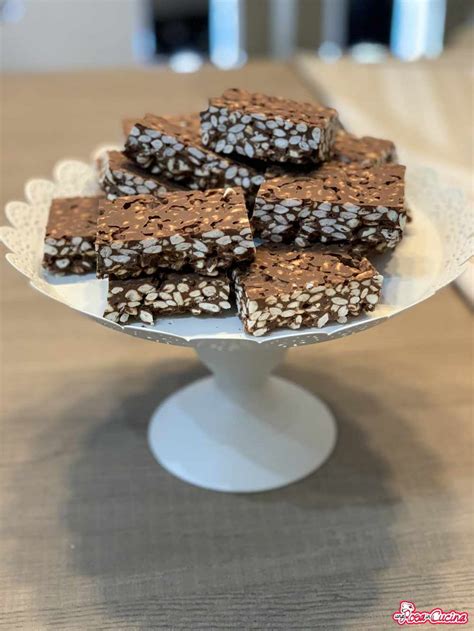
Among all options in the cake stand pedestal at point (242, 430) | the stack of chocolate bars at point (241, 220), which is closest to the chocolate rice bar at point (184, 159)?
the stack of chocolate bars at point (241, 220)

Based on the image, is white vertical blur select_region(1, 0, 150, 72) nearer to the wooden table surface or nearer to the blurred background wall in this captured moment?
the blurred background wall

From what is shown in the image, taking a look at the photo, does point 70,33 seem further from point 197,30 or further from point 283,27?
point 283,27

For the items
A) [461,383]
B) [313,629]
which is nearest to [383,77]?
[461,383]

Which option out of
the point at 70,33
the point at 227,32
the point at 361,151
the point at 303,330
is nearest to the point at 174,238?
the point at 303,330

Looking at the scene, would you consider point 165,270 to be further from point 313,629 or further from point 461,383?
point 461,383

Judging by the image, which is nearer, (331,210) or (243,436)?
(331,210)

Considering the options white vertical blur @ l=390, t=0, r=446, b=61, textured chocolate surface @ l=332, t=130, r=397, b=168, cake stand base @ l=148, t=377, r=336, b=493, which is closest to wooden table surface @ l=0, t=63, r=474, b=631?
cake stand base @ l=148, t=377, r=336, b=493
